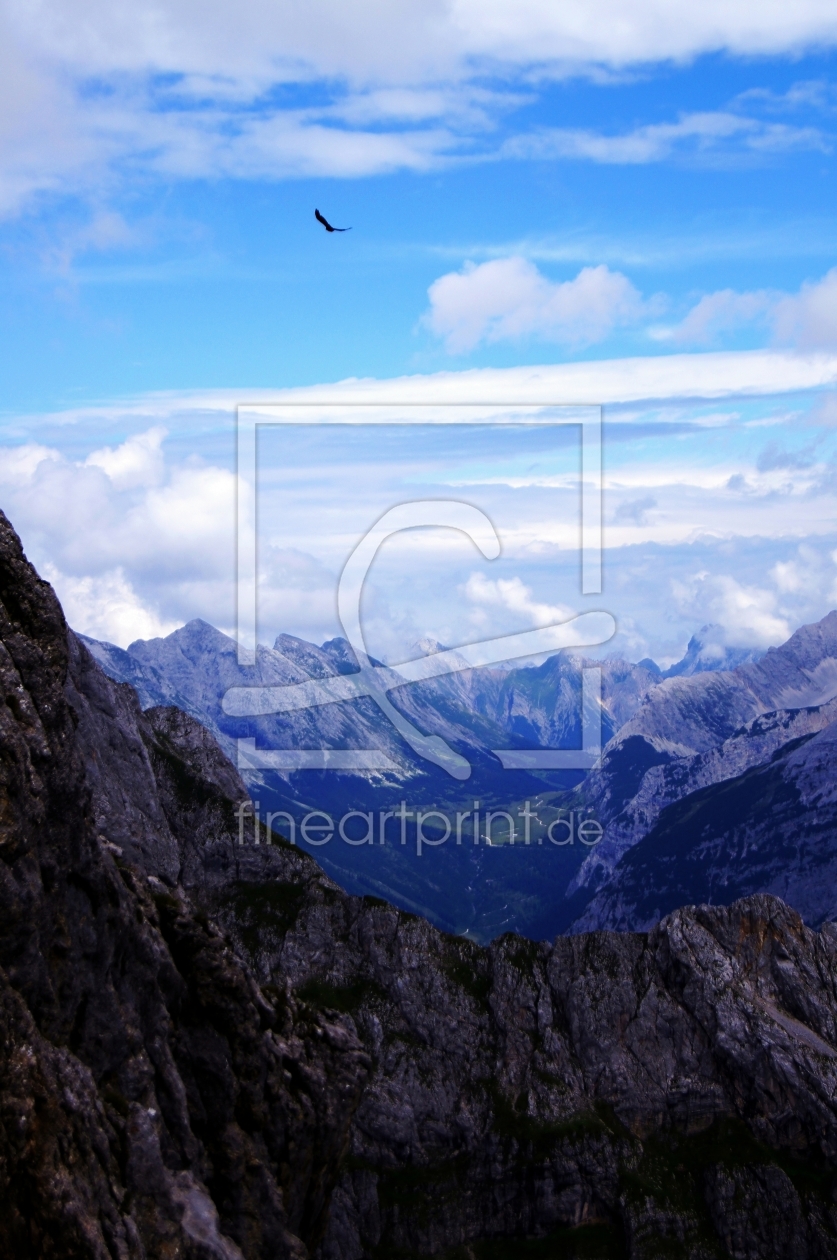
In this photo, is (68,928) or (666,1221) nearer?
(68,928)

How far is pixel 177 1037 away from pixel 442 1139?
134379 millimetres

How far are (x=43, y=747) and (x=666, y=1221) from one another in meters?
170

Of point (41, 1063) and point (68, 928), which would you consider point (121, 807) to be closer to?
point (68, 928)

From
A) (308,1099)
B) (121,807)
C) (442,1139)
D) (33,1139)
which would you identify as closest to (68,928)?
(33,1139)

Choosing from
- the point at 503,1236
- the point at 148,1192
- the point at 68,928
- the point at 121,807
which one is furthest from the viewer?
the point at 503,1236

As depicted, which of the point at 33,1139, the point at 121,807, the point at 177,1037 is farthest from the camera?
the point at 121,807

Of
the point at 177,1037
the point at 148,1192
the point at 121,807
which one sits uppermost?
the point at 121,807

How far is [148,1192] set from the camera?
5928 cm

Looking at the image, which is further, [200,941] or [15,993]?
[200,941]

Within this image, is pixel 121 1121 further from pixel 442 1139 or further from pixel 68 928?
pixel 442 1139

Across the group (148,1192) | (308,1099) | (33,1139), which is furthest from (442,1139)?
(33,1139)

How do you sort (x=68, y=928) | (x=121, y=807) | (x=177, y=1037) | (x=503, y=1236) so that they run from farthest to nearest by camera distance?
(x=503, y=1236)
(x=121, y=807)
(x=177, y=1037)
(x=68, y=928)

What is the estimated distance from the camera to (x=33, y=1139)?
4959 centimetres

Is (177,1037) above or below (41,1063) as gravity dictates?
above
